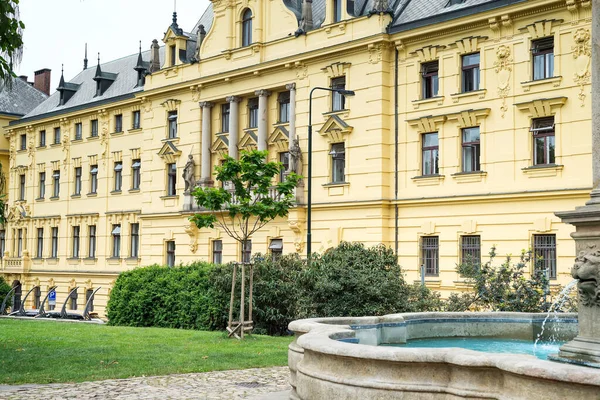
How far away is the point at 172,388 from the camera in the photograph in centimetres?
1352

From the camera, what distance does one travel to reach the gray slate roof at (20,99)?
60125mm

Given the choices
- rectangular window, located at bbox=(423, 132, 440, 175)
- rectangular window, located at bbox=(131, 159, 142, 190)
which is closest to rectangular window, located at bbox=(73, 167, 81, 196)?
rectangular window, located at bbox=(131, 159, 142, 190)

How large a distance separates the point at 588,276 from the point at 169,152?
35817 mm

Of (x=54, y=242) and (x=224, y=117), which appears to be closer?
(x=224, y=117)

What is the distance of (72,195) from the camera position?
53062 mm

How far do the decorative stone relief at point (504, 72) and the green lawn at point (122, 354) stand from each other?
504 inches

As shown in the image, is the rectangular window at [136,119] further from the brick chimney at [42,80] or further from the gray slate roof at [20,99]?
the brick chimney at [42,80]

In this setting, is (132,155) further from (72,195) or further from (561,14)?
(561,14)

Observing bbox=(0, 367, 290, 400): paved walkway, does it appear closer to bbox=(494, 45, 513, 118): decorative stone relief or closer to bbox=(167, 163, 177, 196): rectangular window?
bbox=(494, 45, 513, 118): decorative stone relief

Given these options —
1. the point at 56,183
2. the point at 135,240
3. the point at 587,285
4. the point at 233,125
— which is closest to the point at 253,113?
the point at 233,125

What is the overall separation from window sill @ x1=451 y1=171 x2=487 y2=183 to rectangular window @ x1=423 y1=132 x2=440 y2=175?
1.15 meters

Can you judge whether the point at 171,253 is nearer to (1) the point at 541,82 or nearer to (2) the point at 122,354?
(1) the point at 541,82

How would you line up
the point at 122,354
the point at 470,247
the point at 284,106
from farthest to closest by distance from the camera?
the point at 284,106
the point at 470,247
the point at 122,354

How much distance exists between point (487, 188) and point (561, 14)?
252 inches
